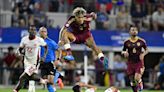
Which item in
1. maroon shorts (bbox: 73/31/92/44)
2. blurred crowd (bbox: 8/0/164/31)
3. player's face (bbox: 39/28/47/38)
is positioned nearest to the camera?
maroon shorts (bbox: 73/31/92/44)

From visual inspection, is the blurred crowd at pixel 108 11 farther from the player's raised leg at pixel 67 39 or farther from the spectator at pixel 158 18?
the player's raised leg at pixel 67 39

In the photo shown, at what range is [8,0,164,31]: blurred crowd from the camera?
36594 millimetres

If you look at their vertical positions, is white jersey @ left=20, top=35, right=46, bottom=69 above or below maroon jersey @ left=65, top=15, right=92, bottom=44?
below

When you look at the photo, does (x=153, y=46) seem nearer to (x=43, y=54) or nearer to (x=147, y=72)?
(x=147, y=72)

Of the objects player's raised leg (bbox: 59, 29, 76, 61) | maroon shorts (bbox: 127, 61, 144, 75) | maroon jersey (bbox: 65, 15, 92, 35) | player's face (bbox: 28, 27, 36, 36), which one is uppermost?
maroon jersey (bbox: 65, 15, 92, 35)

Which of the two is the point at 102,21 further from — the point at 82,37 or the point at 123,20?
the point at 82,37

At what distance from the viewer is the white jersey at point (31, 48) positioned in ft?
80.4

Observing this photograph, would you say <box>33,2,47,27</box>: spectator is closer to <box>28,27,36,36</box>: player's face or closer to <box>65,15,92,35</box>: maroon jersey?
<box>28,27,36,36</box>: player's face

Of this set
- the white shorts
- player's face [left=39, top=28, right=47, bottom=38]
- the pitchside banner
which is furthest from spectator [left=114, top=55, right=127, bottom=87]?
the white shorts

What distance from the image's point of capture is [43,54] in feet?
81.0

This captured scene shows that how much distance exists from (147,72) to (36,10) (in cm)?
671

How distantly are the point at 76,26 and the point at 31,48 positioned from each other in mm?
2635

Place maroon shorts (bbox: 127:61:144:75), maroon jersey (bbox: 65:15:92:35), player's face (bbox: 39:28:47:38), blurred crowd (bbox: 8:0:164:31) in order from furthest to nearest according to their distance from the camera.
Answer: blurred crowd (bbox: 8:0:164:31), maroon shorts (bbox: 127:61:144:75), player's face (bbox: 39:28:47:38), maroon jersey (bbox: 65:15:92:35)

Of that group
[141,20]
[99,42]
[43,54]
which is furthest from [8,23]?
[43,54]
